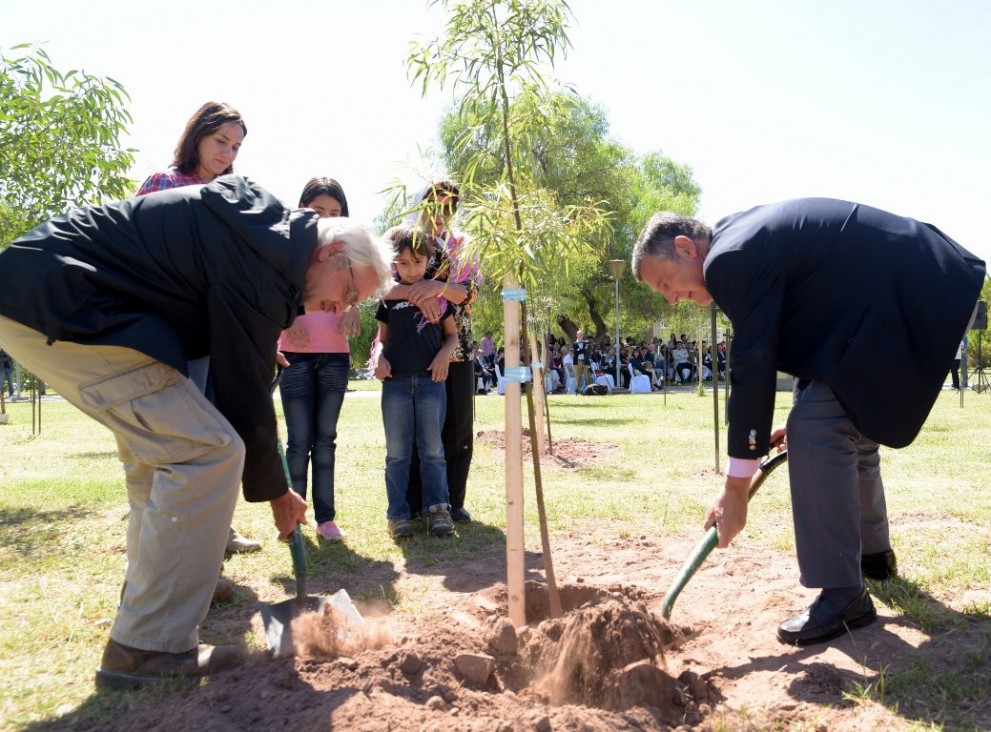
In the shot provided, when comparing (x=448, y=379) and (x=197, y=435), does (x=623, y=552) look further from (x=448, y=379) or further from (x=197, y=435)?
(x=197, y=435)

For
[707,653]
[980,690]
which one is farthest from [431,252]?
[980,690]

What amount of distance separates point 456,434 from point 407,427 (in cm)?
47

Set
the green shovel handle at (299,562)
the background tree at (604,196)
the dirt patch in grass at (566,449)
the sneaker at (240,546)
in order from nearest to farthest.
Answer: the green shovel handle at (299,562) < the sneaker at (240,546) < the dirt patch in grass at (566,449) < the background tree at (604,196)

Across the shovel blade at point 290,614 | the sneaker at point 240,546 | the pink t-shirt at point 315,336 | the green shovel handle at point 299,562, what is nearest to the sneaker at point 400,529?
the sneaker at point 240,546

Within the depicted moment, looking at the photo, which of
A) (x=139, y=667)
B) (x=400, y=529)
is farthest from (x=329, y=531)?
(x=139, y=667)

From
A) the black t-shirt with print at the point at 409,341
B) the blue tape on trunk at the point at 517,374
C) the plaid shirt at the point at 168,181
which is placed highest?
the plaid shirt at the point at 168,181

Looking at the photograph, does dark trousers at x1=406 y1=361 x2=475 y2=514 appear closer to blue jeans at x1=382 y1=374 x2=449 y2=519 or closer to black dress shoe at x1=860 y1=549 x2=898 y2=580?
blue jeans at x1=382 y1=374 x2=449 y2=519

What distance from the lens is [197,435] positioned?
2.79 m

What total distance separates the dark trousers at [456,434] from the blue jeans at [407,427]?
24 cm

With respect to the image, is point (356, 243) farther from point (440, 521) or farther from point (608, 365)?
point (608, 365)

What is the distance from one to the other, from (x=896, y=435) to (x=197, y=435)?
2541mm

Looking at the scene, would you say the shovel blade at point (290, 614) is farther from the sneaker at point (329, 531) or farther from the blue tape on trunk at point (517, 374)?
the sneaker at point (329, 531)

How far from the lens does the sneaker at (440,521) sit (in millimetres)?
5133

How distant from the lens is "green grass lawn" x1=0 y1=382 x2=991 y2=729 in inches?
134
